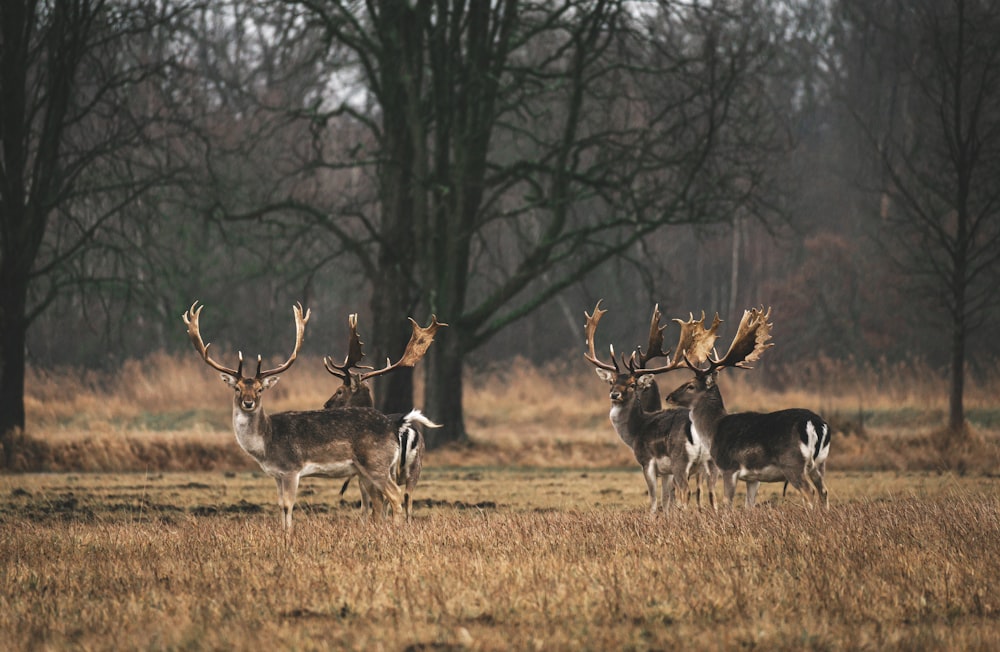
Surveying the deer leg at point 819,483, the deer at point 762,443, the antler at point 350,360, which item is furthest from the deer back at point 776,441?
the antler at point 350,360

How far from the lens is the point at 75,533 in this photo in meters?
10.5

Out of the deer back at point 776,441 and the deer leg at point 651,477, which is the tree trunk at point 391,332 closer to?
the deer leg at point 651,477

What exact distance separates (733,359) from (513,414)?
626 inches

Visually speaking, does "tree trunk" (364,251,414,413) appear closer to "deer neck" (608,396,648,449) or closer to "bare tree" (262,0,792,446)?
"bare tree" (262,0,792,446)

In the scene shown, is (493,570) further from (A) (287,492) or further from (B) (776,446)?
(B) (776,446)

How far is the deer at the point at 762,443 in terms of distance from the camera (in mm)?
11562

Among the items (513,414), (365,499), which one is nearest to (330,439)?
(365,499)

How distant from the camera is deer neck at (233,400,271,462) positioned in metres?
11.4

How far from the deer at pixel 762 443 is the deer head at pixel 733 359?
1 centimetres

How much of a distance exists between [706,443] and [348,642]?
672cm

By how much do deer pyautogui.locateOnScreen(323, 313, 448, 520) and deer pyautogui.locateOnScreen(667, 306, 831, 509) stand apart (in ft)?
8.69

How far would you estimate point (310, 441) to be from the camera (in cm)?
1152

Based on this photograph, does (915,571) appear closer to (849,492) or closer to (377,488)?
(377,488)

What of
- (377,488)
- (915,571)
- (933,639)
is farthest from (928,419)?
(933,639)
